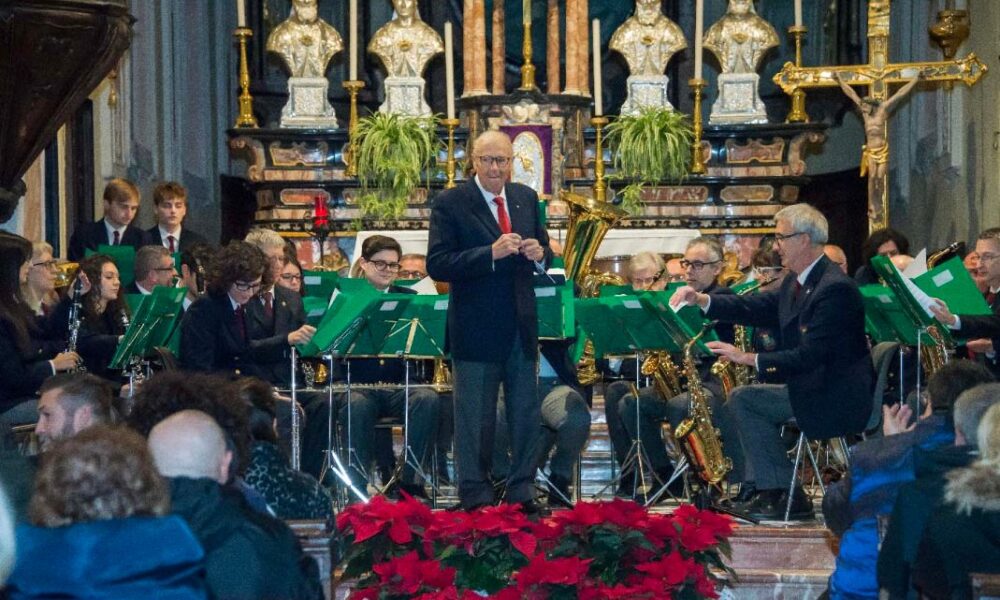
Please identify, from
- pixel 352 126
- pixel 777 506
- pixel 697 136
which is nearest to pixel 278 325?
pixel 777 506

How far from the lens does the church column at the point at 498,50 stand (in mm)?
12938

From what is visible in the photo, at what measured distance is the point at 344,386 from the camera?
8.29 m

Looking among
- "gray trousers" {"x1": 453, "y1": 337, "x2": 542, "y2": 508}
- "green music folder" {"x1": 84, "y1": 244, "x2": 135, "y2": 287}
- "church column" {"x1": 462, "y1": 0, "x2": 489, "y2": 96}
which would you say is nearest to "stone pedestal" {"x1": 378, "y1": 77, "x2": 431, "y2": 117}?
"church column" {"x1": 462, "y1": 0, "x2": 489, "y2": 96}

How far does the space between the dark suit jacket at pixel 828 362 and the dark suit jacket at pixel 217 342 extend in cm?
231

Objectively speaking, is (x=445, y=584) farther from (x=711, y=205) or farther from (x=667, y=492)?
(x=711, y=205)

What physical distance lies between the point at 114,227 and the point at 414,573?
4.29 meters

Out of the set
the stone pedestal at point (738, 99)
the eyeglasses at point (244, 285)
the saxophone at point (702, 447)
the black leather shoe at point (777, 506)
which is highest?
the stone pedestal at point (738, 99)

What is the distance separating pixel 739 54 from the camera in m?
13.4

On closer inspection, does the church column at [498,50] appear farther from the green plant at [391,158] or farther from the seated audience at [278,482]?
the seated audience at [278,482]

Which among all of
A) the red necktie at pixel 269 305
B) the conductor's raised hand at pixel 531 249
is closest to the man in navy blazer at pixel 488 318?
the conductor's raised hand at pixel 531 249

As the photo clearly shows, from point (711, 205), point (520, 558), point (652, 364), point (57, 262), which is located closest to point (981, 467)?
point (520, 558)

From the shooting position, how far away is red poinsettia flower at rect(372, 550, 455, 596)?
5.59m

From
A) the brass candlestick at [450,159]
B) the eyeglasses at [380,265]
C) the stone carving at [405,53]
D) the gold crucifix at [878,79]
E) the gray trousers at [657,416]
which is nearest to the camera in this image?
the gray trousers at [657,416]

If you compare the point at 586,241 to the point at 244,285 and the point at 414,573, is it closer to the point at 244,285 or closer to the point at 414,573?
the point at 244,285
